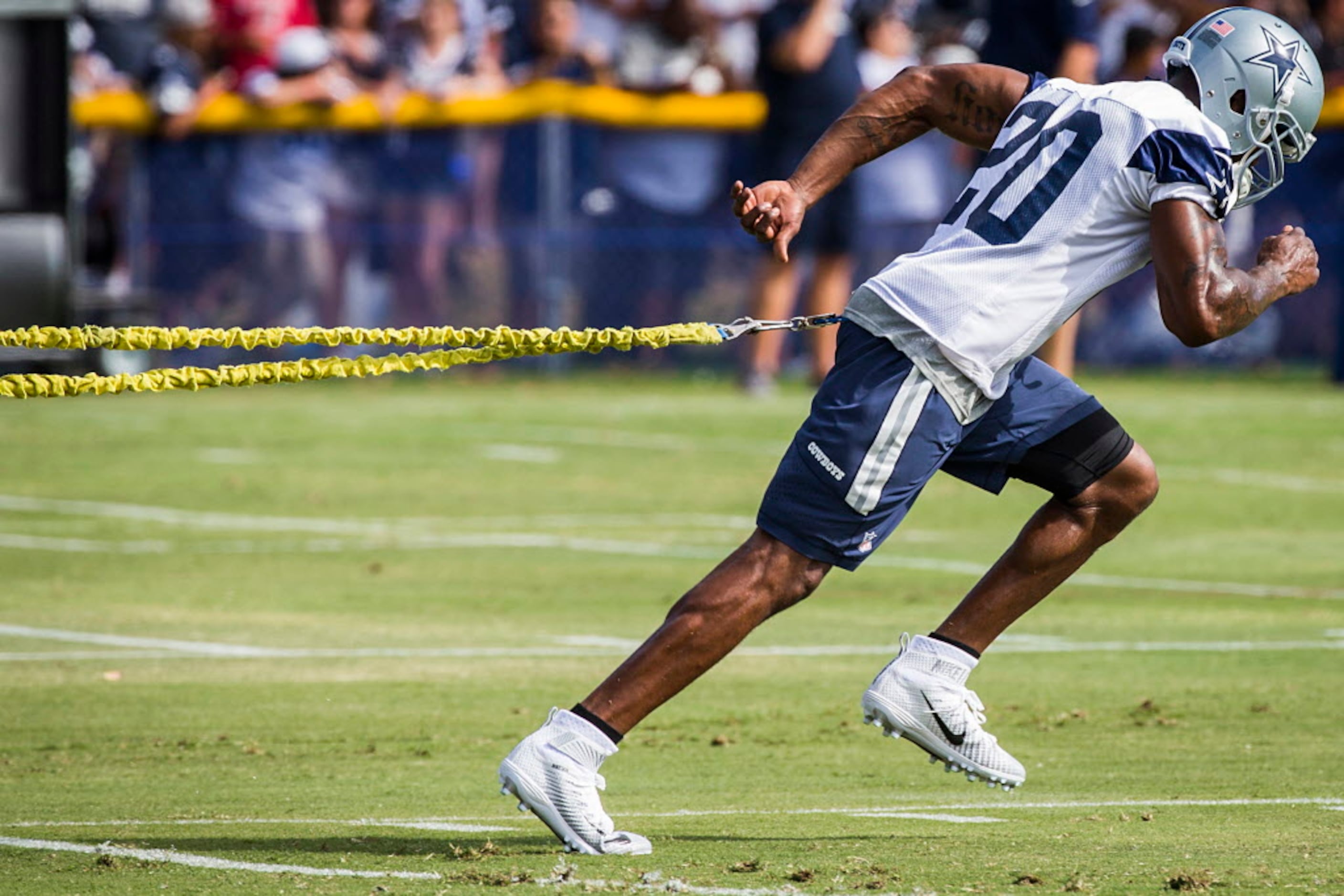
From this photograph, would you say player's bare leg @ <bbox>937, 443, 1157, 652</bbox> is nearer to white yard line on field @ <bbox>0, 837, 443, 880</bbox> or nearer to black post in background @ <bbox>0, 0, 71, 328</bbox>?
white yard line on field @ <bbox>0, 837, 443, 880</bbox>

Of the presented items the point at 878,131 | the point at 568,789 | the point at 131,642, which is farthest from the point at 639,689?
the point at 131,642

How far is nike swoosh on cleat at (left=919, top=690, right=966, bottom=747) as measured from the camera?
241 inches

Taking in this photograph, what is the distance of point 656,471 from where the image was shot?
14.8 meters

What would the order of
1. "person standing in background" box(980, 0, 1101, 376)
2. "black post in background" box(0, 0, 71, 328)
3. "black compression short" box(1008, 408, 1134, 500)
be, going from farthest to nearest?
"person standing in background" box(980, 0, 1101, 376) → "black post in background" box(0, 0, 71, 328) → "black compression short" box(1008, 408, 1134, 500)

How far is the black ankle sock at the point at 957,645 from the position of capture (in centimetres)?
628

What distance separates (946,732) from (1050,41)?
37.6 ft

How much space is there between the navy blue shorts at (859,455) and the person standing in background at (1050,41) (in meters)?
10.8

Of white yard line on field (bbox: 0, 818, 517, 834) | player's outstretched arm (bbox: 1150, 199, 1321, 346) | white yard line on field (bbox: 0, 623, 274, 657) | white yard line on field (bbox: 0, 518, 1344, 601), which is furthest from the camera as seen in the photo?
white yard line on field (bbox: 0, 518, 1344, 601)

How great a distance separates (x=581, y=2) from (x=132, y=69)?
4.43 meters

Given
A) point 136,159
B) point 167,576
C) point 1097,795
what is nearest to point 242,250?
point 136,159

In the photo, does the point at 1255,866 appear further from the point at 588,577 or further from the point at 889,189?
the point at 889,189

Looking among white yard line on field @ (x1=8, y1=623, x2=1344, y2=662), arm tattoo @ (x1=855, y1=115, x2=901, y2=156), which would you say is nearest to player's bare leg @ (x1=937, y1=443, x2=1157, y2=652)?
arm tattoo @ (x1=855, y1=115, x2=901, y2=156)

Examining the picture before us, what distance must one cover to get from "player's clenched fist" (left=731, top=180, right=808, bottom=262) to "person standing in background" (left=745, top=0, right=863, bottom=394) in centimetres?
1202

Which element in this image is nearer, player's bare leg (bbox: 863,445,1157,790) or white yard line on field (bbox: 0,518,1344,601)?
player's bare leg (bbox: 863,445,1157,790)
